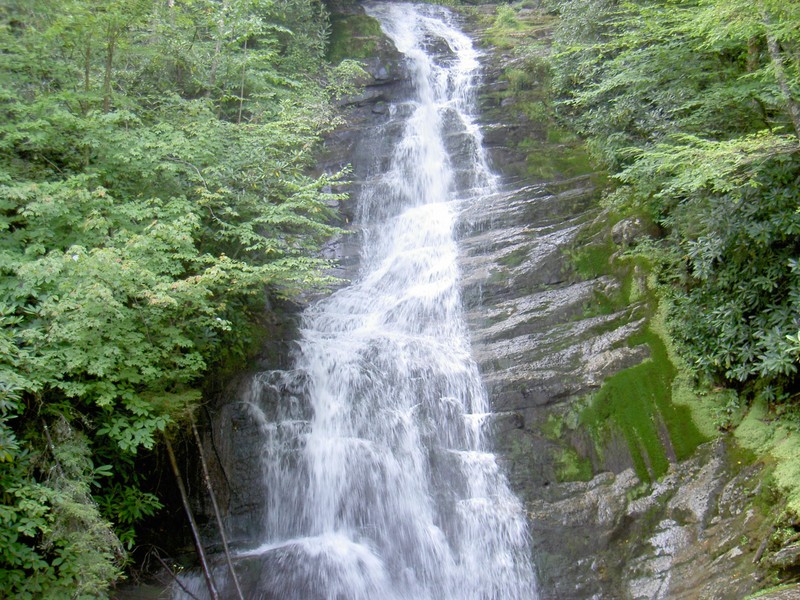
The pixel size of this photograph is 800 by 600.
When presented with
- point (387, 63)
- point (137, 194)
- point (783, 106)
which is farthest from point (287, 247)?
point (387, 63)

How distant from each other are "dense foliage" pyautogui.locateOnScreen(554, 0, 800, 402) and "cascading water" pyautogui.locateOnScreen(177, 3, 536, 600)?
3.61 m

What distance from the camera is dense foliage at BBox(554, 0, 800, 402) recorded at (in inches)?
258

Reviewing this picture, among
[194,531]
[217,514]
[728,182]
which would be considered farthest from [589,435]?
[194,531]

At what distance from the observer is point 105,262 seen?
591cm

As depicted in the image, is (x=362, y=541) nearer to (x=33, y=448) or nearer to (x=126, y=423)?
(x=126, y=423)

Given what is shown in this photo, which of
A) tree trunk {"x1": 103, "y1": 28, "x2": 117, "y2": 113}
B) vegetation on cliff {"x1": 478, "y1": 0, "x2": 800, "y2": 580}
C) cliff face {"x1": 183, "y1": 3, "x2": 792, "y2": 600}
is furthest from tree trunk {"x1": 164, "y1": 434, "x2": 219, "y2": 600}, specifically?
vegetation on cliff {"x1": 478, "y1": 0, "x2": 800, "y2": 580}

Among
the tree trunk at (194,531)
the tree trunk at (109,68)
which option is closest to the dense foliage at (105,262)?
the tree trunk at (109,68)

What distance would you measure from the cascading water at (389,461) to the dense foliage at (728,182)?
11.8 feet

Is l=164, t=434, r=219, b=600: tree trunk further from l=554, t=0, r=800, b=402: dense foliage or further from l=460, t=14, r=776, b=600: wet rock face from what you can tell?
l=554, t=0, r=800, b=402: dense foliage

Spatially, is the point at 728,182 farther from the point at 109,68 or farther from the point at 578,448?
the point at 109,68

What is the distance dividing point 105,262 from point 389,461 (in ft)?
16.0

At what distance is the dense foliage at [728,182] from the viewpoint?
6.55 metres

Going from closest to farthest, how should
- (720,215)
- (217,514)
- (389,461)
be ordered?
1. (217,514)
2. (720,215)
3. (389,461)

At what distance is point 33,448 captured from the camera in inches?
228
